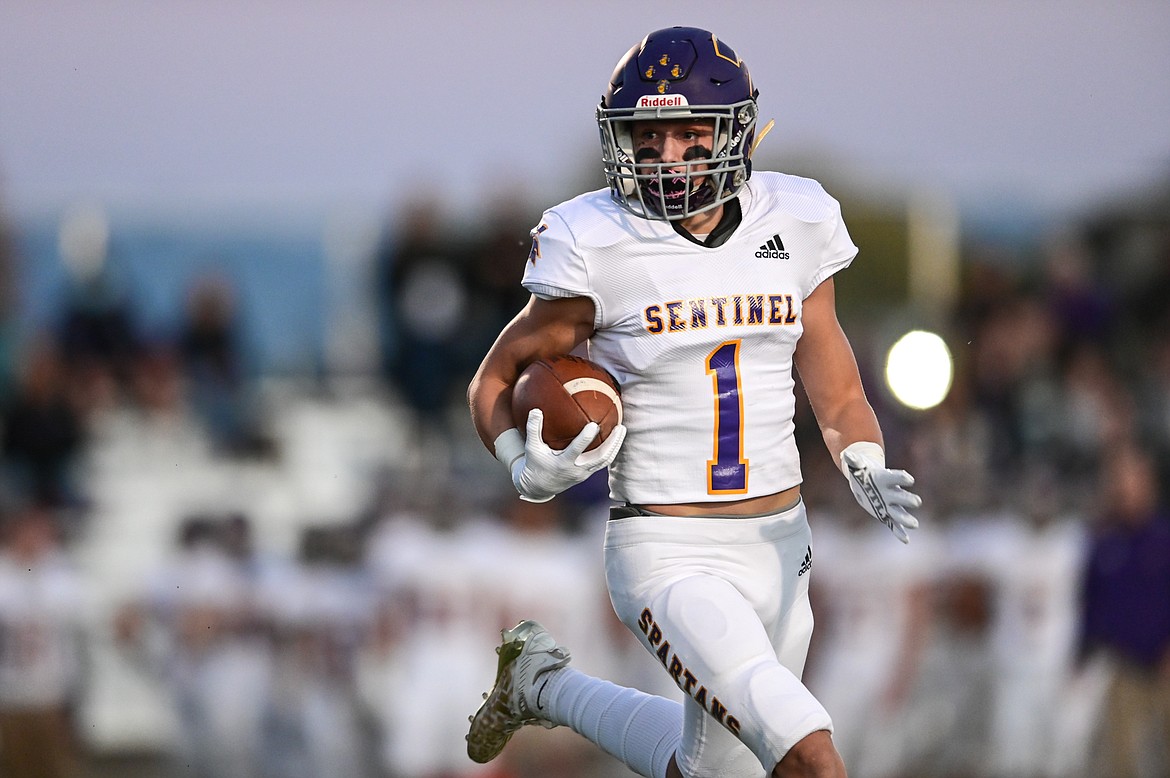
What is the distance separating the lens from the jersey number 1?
175 inches

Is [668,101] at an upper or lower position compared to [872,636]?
upper

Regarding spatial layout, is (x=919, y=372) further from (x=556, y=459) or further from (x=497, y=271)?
(x=556, y=459)

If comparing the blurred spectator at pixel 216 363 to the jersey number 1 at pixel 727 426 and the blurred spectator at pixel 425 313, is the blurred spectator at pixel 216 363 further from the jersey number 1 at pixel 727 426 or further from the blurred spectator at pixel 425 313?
the jersey number 1 at pixel 727 426

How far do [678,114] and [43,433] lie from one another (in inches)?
302

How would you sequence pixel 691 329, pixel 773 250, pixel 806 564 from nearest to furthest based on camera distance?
pixel 691 329, pixel 773 250, pixel 806 564

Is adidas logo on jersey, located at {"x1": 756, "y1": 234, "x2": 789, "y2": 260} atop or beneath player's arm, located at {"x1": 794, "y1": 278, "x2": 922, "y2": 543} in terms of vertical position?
atop

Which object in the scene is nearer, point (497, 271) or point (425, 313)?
point (497, 271)

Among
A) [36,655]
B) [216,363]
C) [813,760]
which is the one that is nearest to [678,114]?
[813,760]

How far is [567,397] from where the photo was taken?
4.32m

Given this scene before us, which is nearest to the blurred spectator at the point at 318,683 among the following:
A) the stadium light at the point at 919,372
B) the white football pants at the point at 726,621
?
the stadium light at the point at 919,372

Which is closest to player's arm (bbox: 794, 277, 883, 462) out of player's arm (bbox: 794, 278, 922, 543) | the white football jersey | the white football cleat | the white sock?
player's arm (bbox: 794, 278, 922, 543)

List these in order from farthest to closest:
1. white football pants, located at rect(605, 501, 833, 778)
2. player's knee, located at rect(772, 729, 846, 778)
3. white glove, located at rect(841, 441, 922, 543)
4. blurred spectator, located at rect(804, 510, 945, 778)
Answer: blurred spectator, located at rect(804, 510, 945, 778)
white glove, located at rect(841, 441, 922, 543)
white football pants, located at rect(605, 501, 833, 778)
player's knee, located at rect(772, 729, 846, 778)

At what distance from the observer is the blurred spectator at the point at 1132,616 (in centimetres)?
943

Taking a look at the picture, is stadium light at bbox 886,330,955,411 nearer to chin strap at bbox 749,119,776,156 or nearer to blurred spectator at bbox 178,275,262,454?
blurred spectator at bbox 178,275,262,454
